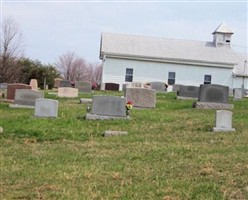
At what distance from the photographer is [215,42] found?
153 ft

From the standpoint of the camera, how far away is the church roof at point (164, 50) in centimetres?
4088

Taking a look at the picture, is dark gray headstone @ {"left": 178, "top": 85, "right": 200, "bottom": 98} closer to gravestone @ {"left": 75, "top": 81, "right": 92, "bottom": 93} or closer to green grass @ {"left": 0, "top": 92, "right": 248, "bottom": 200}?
gravestone @ {"left": 75, "top": 81, "right": 92, "bottom": 93}

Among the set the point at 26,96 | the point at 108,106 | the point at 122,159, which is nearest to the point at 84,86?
the point at 26,96

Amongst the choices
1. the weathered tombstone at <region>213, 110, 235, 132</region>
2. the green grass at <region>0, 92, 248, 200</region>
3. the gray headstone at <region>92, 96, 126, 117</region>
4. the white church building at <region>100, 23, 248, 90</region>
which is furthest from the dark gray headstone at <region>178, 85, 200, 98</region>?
the white church building at <region>100, 23, 248, 90</region>

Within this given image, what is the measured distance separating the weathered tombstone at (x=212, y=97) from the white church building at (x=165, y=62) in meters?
20.5

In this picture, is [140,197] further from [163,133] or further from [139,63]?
[139,63]

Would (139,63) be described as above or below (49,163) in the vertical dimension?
above

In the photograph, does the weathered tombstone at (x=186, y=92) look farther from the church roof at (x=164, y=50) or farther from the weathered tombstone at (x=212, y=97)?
the church roof at (x=164, y=50)

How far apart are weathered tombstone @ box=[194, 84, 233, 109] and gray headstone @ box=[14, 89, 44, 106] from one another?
6.38 meters

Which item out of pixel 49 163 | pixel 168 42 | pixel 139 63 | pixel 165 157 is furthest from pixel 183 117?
pixel 168 42

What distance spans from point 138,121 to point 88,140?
3454mm

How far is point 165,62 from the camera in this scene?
4128 cm

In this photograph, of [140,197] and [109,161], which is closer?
[140,197]

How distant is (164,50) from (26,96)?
25.4 metres
